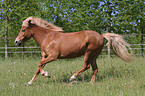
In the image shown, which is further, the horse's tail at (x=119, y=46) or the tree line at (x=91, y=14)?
the tree line at (x=91, y=14)

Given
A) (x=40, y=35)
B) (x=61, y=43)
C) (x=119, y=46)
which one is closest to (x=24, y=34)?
(x=40, y=35)

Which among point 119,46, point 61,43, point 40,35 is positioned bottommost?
point 119,46

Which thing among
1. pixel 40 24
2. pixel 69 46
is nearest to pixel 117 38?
pixel 69 46

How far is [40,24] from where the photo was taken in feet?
17.2

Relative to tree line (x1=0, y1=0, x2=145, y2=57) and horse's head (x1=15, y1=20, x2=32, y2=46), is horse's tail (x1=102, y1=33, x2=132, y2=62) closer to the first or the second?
horse's head (x1=15, y1=20, x2=32, y2=46)

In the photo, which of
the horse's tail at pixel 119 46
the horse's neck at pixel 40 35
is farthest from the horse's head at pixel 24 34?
the horse's tail at pixel 119 46

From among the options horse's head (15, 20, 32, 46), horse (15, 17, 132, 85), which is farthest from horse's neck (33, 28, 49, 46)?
horse's head (15, 20, 32, 46)

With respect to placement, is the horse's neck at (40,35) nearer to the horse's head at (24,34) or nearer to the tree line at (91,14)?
the horse's head at (24,34)

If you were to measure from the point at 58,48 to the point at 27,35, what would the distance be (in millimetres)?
1034

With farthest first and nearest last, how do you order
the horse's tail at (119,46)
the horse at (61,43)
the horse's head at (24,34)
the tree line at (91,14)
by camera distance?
1. the tree line at (91,14)
2. the horse's tail at (119,46)
3. the horse's head at (24,34)
4. the horse at (61,43)

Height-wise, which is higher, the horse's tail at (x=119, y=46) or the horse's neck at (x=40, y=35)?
the horse's neck at (x=40, y=35)

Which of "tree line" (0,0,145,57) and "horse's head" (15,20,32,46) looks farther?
"tree line" (0,0,145,57)

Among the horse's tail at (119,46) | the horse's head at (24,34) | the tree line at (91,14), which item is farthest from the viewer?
the tree line at (91,14)

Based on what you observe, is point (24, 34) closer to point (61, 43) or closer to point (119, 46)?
point (61, 43)
